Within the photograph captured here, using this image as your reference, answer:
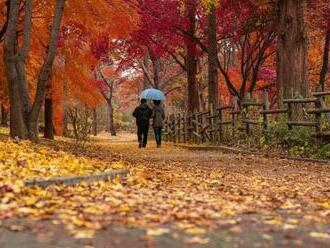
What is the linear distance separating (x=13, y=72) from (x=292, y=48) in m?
7.13

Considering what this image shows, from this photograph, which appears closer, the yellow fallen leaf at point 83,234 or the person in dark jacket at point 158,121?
the yellow fallen leaf at point 83,234

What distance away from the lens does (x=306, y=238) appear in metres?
4.01

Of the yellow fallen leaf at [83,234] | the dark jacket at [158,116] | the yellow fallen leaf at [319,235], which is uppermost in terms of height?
the dark jacket at [158,116]

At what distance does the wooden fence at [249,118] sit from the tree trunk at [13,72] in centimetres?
604

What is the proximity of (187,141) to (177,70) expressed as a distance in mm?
16924

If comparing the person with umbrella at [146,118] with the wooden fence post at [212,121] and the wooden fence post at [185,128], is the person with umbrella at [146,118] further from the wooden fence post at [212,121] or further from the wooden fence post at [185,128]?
the wooden fence post at [185,128]

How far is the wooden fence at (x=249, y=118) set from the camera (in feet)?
39.7

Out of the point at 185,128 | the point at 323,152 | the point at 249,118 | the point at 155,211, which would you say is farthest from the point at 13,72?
the point at 185,128

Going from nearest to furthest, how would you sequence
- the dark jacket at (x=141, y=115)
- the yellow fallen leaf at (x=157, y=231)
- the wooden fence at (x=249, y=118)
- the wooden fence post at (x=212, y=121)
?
the yellow fallen leaf at (x=157, y=231) → the wooden fence at (x=249, y=118) → the dark jacket at (x=141, y=115) → the wooden fence post at (x=212, y=121)

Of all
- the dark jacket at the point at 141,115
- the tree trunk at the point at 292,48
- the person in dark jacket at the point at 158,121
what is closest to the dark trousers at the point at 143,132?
the dark jacket at the point at 141,115

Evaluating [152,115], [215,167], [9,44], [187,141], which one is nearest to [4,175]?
[215,167]

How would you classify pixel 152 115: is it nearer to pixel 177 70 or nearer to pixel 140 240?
pixel 140 240

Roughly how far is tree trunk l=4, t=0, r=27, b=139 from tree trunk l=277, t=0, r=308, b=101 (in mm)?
6695

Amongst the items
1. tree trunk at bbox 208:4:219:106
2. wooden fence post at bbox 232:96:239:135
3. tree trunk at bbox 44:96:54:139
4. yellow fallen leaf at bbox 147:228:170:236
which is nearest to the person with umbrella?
tree trunk at bbox 208:4:219:106
